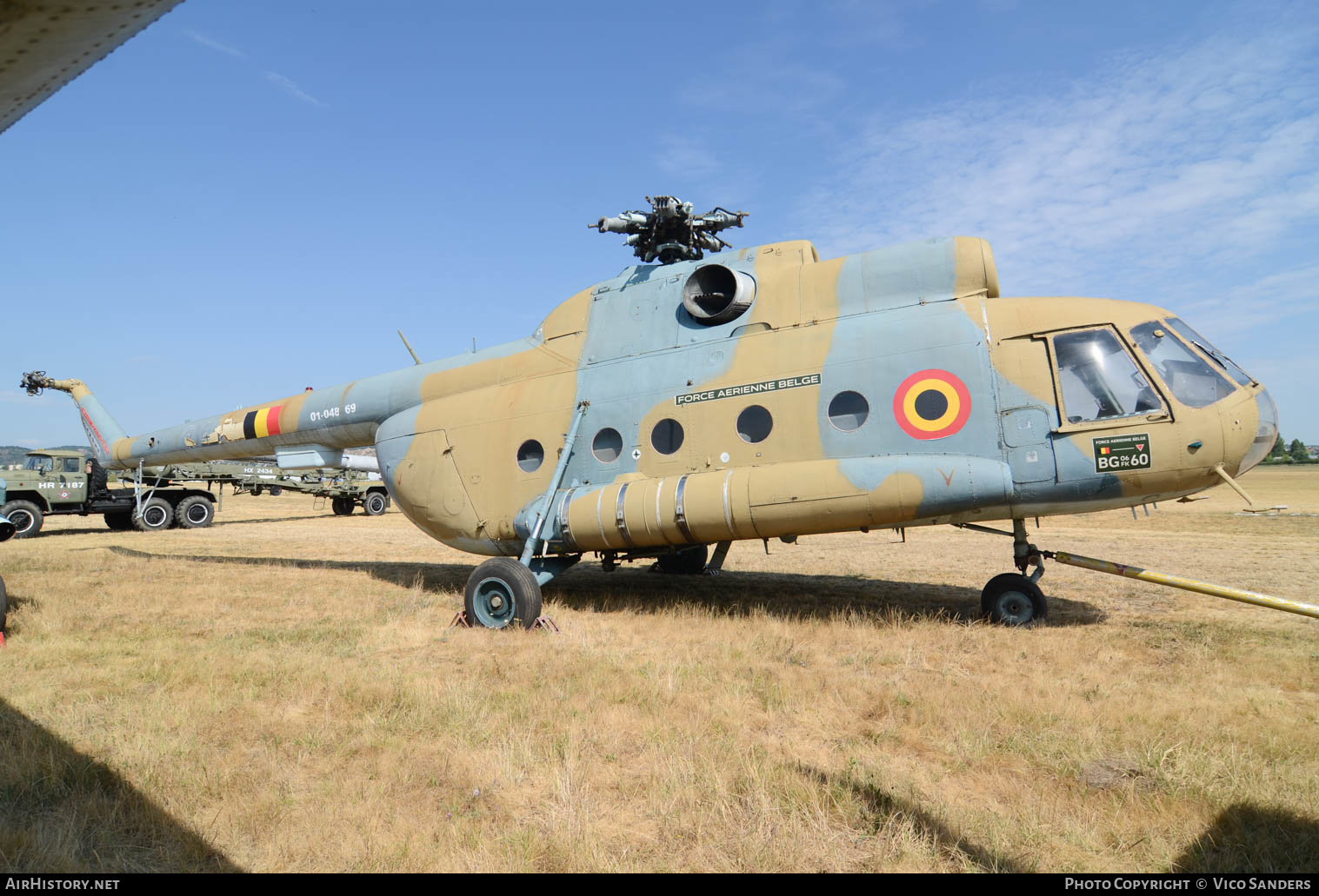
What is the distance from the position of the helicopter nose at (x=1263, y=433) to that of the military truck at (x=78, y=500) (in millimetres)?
23617

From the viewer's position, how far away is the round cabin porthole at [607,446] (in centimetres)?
904

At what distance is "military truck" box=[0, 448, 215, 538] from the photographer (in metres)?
21.5

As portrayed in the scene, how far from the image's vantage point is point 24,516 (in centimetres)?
2127

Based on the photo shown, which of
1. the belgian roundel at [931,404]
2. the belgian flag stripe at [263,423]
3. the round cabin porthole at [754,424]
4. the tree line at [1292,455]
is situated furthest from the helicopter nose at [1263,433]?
the tree line at [1292,455]

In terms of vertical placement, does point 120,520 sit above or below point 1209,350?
below

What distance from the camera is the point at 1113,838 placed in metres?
3.46

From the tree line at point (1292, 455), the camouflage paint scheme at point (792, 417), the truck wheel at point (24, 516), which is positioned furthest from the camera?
the tree line at point (1292, 455)

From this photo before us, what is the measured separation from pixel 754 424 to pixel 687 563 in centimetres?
493

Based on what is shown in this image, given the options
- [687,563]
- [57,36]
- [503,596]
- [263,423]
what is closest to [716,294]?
[503,596]

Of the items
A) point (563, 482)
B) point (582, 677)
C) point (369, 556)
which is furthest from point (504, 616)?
point (369, 556)

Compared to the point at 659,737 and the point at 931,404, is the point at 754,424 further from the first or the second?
the point at 659,737

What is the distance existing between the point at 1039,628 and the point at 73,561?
16.1m

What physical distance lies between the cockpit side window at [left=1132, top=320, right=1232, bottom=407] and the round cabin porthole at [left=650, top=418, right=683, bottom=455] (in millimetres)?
4717

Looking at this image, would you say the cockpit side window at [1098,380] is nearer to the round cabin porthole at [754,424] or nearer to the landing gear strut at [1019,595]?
the landing gear strut at [1019,595]
